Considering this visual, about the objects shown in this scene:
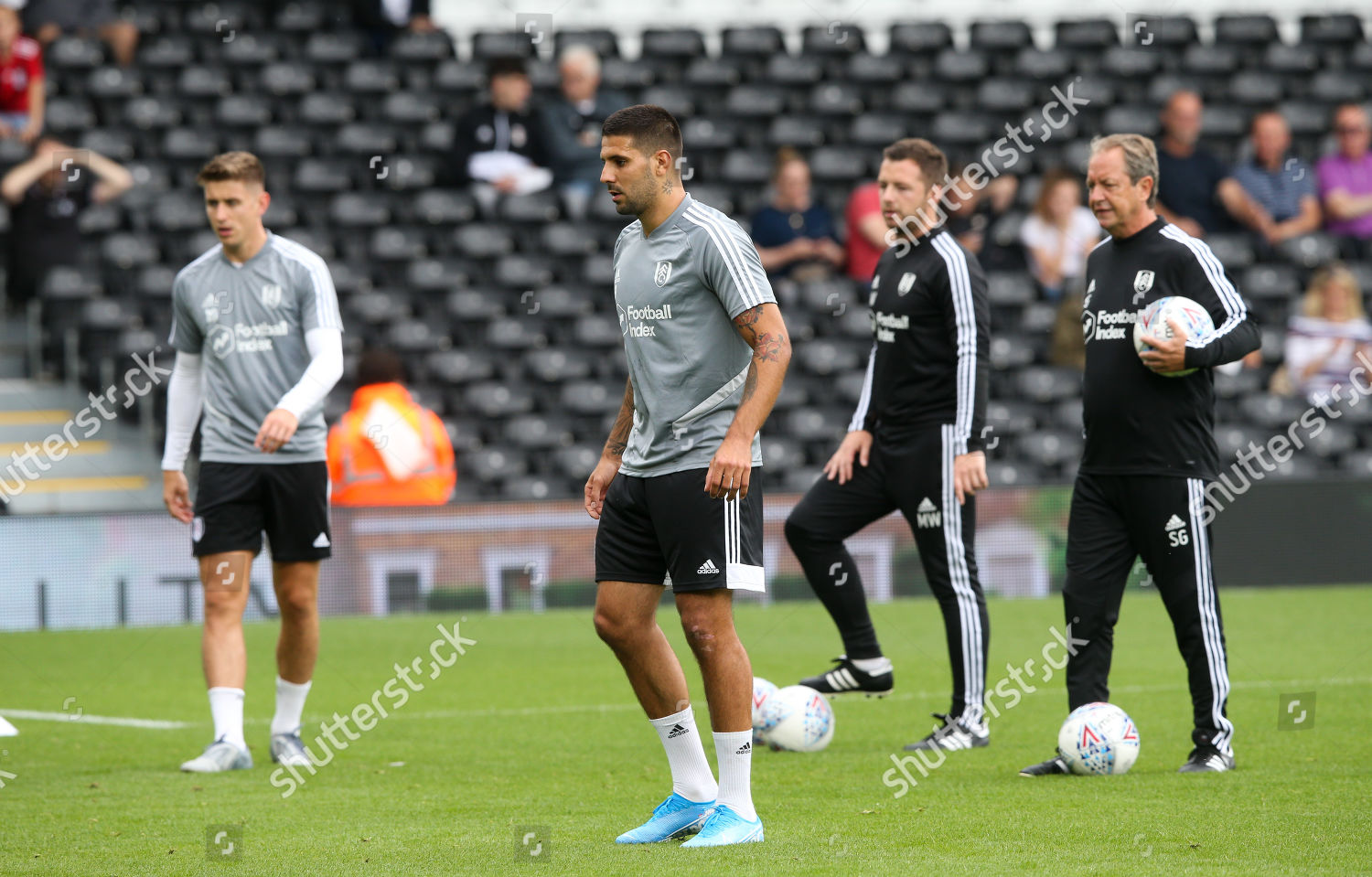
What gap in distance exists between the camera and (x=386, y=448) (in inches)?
→ 460

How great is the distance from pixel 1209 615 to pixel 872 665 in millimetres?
1458

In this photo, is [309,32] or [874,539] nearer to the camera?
[874,539]

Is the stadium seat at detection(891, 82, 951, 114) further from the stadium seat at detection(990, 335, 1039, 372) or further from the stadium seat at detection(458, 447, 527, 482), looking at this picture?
the stadium seat at detection(458, 447, 527, 482)

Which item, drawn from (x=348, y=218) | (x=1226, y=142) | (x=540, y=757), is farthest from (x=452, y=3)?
(x=540, y=757)

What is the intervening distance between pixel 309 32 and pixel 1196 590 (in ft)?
43.0

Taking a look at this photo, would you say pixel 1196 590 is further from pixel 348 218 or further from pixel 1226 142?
pixel 1226 142

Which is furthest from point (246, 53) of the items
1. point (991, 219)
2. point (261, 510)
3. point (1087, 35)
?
point (261, 510)

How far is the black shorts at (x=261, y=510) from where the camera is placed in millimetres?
6324

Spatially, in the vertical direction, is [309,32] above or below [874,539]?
above

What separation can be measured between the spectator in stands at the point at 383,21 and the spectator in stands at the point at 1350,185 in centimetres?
888

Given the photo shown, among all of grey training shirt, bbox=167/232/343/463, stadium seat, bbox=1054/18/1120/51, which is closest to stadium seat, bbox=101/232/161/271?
grey training shirt, bbox=167/232/343/463

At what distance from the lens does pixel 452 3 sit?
17000 mm

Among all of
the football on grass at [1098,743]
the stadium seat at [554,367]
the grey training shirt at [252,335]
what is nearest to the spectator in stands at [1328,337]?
the stadium seat at [554,367]

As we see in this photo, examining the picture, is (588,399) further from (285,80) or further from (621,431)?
(621,431)
